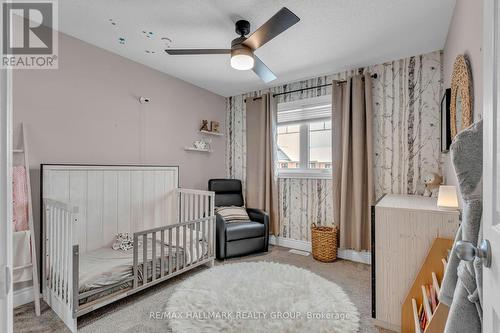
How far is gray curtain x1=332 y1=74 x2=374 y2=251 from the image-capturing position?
2.84m

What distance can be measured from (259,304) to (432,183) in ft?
6.55

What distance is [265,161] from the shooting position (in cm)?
360

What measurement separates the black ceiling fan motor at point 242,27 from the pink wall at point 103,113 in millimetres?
1461

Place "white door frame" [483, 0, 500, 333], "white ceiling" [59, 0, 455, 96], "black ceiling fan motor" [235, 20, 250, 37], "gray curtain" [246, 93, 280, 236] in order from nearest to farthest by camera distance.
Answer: "white door frame" [483, 0, 500, 333], "white ceiling" [59, 0, 455, 96], "black ceiling fan motor" [235, 20, 250, 37], "gray curtain" [246, 93, 280, 236]

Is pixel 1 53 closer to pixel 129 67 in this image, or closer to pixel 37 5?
pixel 37 5

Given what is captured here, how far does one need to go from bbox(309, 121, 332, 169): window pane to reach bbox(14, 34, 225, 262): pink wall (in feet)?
5.49

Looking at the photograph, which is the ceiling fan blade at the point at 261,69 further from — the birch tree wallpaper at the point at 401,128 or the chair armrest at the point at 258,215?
the chair armrest at the point at 258,215

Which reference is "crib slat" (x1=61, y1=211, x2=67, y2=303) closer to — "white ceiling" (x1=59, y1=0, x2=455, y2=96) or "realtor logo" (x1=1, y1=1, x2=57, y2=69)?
"realtor logo" (x1=1, y1=1, x2=57, y2=69)

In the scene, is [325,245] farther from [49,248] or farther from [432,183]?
[49,248]

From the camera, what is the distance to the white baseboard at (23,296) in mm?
1966

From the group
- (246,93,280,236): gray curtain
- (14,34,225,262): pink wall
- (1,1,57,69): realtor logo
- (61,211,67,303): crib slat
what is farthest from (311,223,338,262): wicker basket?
(1,1,57,69): realtor logo

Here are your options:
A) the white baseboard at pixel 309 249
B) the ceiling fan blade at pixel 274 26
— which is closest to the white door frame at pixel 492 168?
the ceiling fan blade at pixel 274 26

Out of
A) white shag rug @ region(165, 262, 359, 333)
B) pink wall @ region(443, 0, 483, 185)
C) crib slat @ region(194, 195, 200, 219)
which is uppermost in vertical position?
pink wall @ region(443, 0, 483, 185)

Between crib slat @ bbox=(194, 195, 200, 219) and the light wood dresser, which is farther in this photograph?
crib slat @ bbox=(194, 195, 200, 219)
